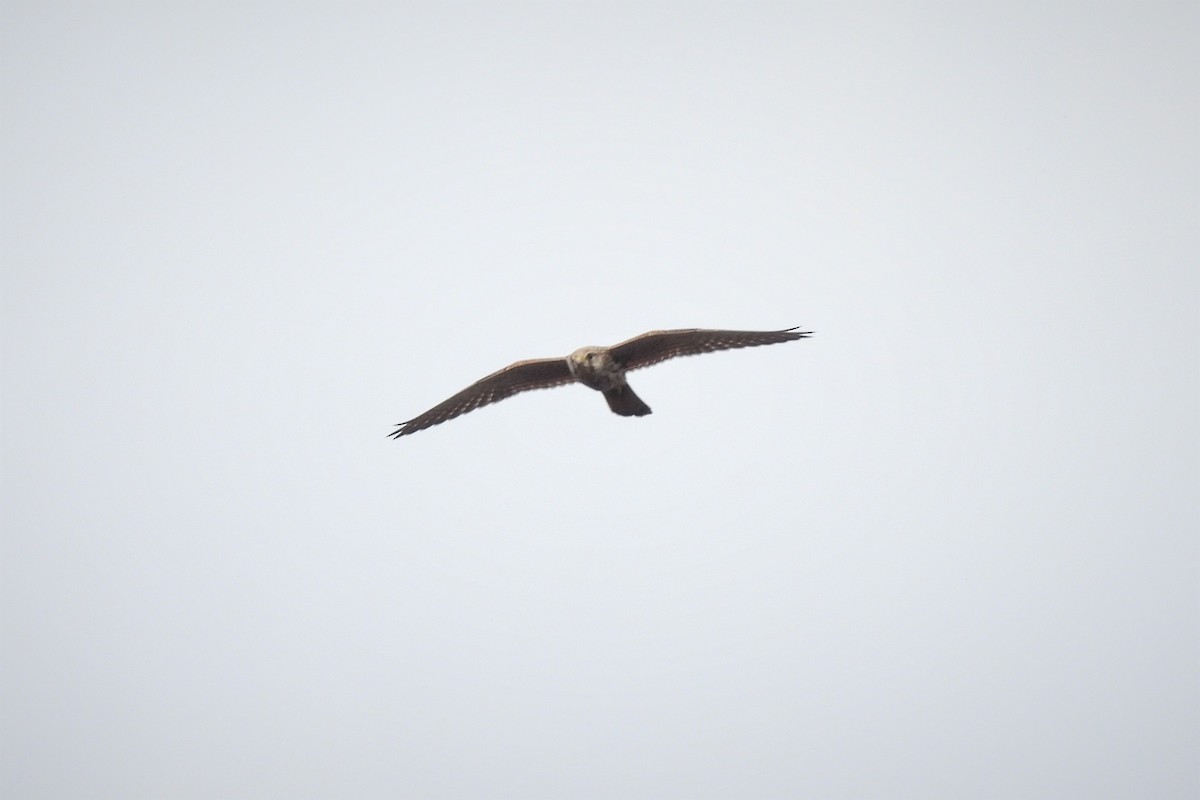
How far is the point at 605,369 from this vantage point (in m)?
15.2

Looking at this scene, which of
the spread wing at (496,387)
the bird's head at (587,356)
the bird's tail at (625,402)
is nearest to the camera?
the bird's head at (587,356)

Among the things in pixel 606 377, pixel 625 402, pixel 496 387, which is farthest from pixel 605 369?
pixel 496 387

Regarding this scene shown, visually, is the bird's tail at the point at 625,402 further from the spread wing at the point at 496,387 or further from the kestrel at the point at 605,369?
the spread wing at the point at 496,387

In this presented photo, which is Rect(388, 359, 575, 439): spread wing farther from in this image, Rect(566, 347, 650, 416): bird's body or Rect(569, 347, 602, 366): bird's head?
Rect(569, 347, 602, 366): bird's head

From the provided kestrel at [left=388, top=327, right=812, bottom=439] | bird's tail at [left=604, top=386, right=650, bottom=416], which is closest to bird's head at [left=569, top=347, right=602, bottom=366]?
kestrel at [left=388, top=327, right=812, bottom=439]

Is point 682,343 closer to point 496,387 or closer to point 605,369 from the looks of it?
point 605,369

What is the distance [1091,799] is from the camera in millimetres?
44344

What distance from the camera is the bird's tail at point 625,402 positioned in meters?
15.5

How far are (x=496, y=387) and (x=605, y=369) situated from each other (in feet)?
7.03

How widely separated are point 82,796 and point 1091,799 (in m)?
43.3

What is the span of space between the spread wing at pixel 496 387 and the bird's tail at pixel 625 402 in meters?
0.85

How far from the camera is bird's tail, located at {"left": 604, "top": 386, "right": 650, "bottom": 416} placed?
15.5 meters

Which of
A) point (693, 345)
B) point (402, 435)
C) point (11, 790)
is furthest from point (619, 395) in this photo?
point (11, 790)

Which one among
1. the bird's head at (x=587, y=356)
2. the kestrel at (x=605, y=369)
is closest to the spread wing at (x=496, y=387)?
the kestrel at (x=605, y=369)
